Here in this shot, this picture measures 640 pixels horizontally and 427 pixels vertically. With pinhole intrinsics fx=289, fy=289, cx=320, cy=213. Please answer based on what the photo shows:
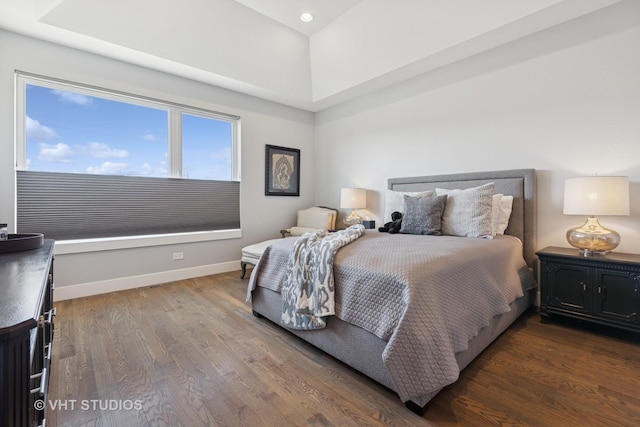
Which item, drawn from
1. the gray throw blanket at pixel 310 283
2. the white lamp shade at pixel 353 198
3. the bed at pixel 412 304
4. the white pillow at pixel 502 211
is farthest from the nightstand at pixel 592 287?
the white lamp shade at pixel 353 198

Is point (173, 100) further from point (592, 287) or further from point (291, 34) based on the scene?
point (592, 287)

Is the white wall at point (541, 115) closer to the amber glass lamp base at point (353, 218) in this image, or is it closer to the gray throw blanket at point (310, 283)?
the amber glass lamp base at point (353, 218)

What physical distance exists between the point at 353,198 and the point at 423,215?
144cm

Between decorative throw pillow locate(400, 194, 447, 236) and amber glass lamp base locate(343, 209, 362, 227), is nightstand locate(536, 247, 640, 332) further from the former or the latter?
amber glass lamp base locate(343, 209, 362, 227)

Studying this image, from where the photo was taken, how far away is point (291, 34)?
12.9 feet

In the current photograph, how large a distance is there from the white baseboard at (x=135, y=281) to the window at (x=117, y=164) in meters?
0.53

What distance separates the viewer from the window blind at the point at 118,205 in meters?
2.94

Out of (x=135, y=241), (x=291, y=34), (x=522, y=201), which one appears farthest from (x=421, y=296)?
(x=291, y=34)

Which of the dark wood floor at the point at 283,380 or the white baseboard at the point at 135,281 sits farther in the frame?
the white baseboard at the point at 135,281

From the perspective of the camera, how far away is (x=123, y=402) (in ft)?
5.09

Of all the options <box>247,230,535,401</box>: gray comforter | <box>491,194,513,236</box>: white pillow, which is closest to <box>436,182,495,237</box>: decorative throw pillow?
<box>491,194,513,236</box>: white pillow

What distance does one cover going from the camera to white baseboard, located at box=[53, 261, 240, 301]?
3.08 m

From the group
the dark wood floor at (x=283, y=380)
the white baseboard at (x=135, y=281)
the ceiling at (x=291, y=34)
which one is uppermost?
the ceiling at (x=291, y=34)

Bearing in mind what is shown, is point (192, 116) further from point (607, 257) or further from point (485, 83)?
point (607, 257)
